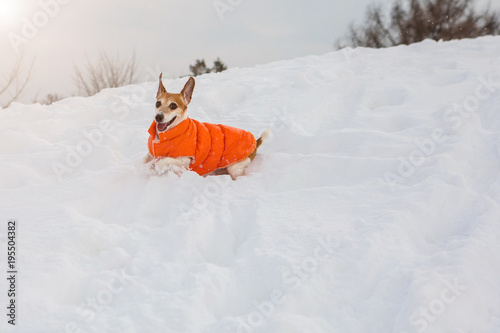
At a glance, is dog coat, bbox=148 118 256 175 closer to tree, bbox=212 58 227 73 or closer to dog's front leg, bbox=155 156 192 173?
dog's front leg, bbox=155 156 192 173

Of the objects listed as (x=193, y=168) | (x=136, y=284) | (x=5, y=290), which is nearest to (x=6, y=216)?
(x=5, y=290)

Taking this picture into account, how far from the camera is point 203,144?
394 cm

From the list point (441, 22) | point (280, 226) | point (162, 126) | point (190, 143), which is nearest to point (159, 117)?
point (162, 126)

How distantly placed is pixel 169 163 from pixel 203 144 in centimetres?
42

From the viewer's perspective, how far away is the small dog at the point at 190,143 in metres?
3.80

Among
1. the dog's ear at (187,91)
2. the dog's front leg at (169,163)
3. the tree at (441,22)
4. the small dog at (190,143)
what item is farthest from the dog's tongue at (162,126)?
the tree at (441,22)

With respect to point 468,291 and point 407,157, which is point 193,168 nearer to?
point 407,157

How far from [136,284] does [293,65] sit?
7283 millimetres

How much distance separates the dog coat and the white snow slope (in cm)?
26

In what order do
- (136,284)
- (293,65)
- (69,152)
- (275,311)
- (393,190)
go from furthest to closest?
(293,65) < (69,152) < (393,190) < (136,284) < (275,311)

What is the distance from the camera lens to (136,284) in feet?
7.77

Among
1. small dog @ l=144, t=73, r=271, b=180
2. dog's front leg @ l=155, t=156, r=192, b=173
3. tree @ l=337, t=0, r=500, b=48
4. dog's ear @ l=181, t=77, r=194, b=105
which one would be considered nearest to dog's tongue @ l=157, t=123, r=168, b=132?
small dog @ l=144, t=73, r=271, b=180

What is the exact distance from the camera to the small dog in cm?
380

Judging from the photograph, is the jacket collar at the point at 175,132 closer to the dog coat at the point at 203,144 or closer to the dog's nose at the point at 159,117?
the dog coat at the point at 203,144
